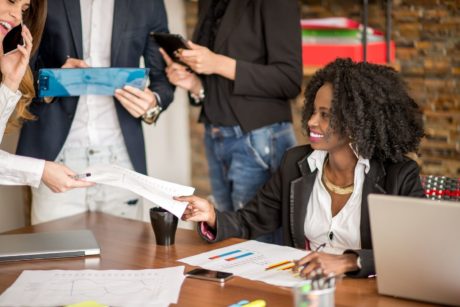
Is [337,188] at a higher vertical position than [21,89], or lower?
lower

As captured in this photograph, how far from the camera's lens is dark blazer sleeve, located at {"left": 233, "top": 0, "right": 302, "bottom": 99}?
2.84 meters

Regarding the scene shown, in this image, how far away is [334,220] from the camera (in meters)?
2.28

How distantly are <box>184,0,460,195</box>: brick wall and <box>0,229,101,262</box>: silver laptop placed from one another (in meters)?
2.00

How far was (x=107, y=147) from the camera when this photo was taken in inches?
108

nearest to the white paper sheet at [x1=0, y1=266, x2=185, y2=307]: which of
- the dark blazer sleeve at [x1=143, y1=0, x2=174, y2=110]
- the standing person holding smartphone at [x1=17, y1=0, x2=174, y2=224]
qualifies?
the standing person holding smartphone at [x1=17, y1=0, x2=174, y2=224]

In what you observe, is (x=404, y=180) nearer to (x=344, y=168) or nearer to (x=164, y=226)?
(x=344, y=168)

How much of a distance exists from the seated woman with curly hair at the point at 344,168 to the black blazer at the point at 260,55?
45 centimetres

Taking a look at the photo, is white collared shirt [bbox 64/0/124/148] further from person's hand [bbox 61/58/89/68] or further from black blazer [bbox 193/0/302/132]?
black blazer [bbox 193/0/302/132]

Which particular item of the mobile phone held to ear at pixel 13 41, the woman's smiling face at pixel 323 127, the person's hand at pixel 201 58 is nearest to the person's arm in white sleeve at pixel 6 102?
the mobile phone held to ear at pixel 13 41

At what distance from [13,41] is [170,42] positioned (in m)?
0.64

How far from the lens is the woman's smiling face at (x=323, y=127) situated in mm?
2330

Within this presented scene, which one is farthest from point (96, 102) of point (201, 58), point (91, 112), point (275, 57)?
point (275, 57)

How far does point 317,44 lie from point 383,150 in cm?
156

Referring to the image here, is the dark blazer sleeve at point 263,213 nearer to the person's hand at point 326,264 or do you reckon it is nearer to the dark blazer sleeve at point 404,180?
the dark blazer sleeve at point 404,180
